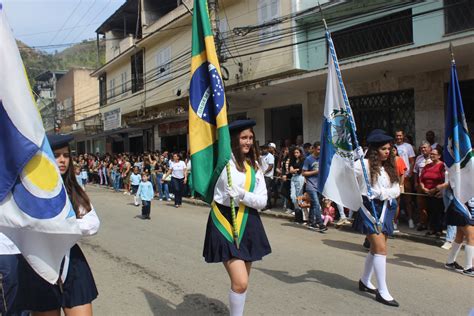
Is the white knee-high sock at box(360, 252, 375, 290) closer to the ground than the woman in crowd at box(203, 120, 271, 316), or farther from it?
closer to the ground

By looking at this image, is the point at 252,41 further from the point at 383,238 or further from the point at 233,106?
the point at 383,238

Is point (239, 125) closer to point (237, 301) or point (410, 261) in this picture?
point (237, 301)

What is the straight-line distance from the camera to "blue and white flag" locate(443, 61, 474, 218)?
20.8 feet

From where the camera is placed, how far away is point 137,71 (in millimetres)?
28297

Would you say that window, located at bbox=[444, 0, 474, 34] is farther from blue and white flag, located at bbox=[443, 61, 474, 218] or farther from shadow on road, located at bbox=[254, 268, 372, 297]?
shadow on road, located at bbox=[254, 268, 372, 297]

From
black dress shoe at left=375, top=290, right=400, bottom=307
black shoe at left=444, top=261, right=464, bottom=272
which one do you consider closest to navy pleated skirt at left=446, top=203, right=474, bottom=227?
black shoe at left=444, top=261, right=464, bottom=272

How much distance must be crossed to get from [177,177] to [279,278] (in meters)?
9.63

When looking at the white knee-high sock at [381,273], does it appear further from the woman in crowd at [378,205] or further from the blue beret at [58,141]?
the blue beret at [58,141]

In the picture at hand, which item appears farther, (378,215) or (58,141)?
(378,215)

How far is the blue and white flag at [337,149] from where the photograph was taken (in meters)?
5.12

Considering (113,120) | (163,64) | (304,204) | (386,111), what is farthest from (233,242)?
(113,120)

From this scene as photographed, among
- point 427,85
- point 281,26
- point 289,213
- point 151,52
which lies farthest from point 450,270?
point 151,52

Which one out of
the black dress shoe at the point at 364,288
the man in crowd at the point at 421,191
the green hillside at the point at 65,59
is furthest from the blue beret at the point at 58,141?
the green hillside at the point at 65,59

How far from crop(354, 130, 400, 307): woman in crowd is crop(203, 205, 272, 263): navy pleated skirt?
1660 mm
